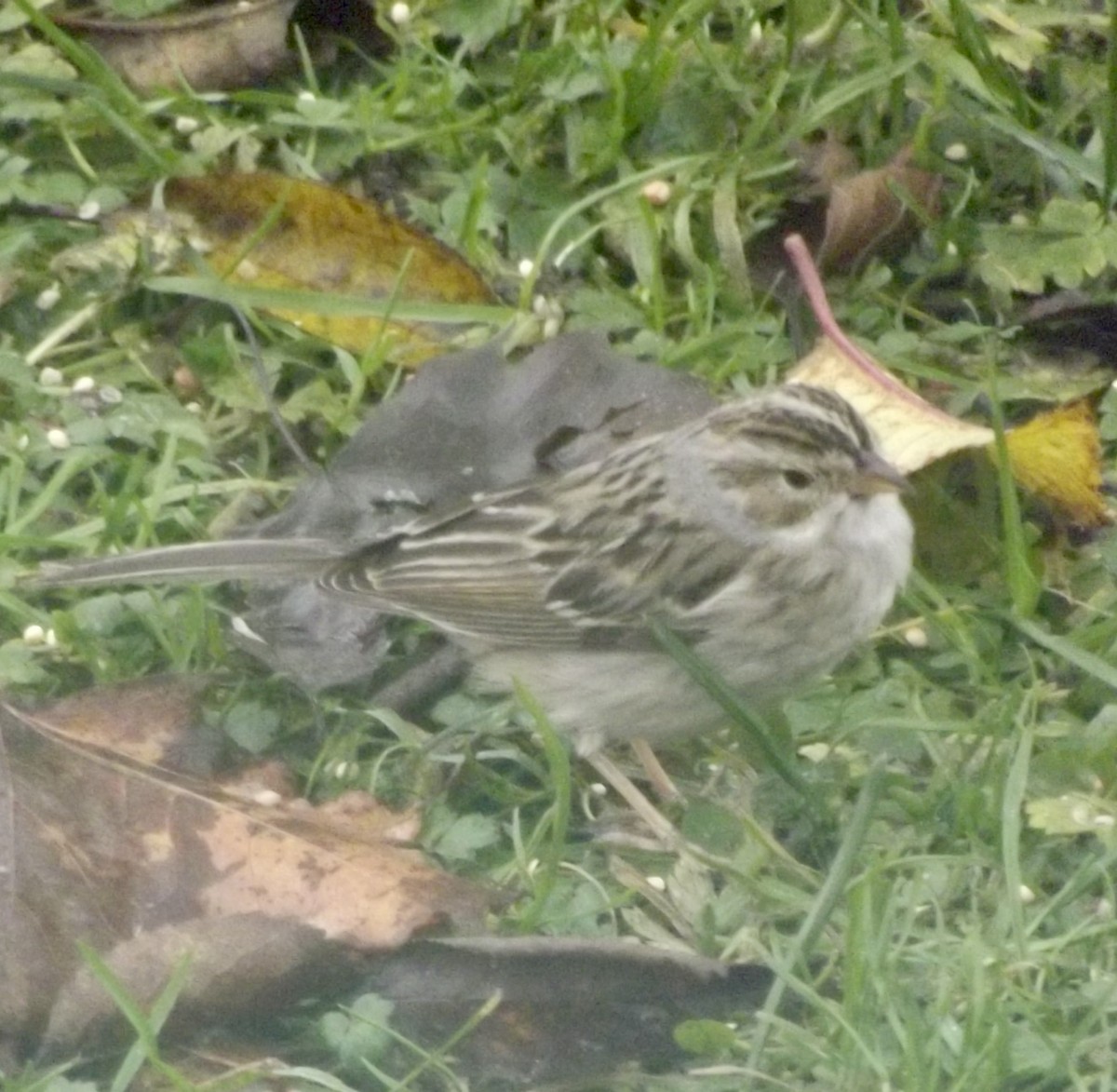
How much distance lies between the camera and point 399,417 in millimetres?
4750

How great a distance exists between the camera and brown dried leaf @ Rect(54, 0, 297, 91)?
5.62 meters

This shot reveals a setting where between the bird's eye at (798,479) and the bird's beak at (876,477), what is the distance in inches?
3.3

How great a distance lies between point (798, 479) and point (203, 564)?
3.47 ft

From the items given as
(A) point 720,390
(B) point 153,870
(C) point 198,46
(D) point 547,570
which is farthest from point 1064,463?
(C) point 198,46

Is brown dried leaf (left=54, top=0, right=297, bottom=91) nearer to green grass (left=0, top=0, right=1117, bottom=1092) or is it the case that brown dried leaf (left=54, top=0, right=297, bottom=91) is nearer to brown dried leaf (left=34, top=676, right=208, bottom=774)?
green grass (left=0, top=0, right=1117, bottom=1092)

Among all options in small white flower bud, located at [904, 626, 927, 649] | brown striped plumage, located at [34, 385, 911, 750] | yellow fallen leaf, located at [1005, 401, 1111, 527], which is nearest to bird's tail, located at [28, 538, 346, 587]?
brown striped plumage, located at [34, 385, 911, 750]

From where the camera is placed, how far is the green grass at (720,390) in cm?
380

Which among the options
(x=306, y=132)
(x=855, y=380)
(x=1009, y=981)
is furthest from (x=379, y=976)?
(x=306, y=132)

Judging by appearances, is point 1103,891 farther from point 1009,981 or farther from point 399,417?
point 399,417

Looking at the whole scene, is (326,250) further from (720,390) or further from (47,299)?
(720,390)

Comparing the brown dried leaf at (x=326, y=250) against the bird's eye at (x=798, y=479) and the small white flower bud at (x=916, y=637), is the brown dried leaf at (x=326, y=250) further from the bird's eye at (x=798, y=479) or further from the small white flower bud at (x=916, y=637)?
the small white flower bud at (x=916, y=637)

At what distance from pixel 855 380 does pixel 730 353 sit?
0.35 metres

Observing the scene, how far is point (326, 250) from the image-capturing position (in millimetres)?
5199

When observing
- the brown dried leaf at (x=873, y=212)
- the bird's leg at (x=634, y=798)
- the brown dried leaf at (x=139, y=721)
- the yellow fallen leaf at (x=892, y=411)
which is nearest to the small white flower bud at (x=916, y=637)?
the yellow fallen leaf at (x=892, y=411)
